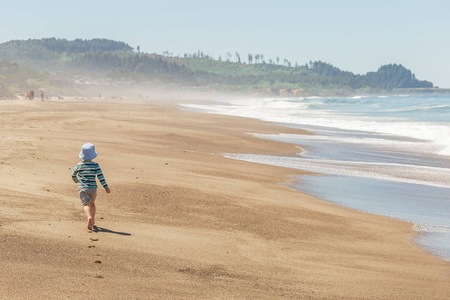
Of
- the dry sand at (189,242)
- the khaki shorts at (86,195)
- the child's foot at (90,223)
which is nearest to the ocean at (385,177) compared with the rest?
the dry sand at (189,242)

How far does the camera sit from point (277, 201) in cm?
1186

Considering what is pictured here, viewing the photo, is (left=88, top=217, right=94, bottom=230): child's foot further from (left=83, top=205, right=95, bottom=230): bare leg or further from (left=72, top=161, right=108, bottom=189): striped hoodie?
(left=72, top=161, right=108, bottom=189): striped hoodie

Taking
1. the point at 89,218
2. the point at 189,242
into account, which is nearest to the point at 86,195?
the point at 89,218

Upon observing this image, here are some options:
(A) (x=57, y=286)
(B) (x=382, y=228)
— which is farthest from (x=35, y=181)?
(B) (x=382, y=228)

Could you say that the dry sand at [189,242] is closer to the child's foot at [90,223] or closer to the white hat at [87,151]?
the child's foot at [90,223]

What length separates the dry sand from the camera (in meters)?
5.83

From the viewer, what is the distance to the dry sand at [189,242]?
583cm

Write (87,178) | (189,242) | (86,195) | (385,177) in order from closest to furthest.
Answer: (189,242)
(86,195)
(87,178)
(385,177)

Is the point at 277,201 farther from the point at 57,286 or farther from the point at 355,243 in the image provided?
the point at 57,286

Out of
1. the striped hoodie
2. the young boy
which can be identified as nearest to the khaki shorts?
the young boy

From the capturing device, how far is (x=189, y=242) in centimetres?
767

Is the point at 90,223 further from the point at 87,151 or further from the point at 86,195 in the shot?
the point at 87,151

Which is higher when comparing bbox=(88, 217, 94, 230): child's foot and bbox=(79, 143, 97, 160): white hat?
bbox=(79, 143, 97, 160): white hat

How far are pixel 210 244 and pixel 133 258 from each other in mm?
1474
